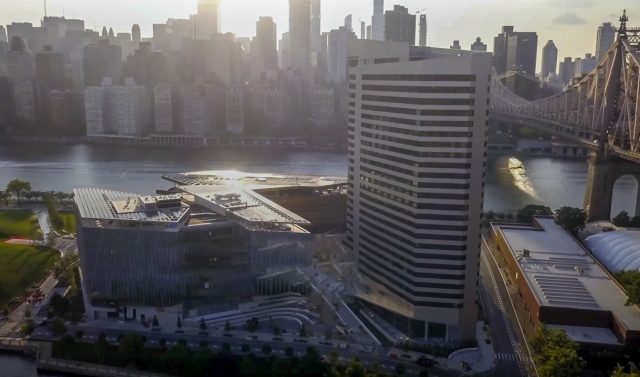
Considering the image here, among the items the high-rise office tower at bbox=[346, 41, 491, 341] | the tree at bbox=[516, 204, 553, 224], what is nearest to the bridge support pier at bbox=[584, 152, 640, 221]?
the tree at bbox=[516, 204, 553, 224]

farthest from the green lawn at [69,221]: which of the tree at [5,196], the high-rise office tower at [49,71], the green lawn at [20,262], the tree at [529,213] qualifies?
the high-rise office tower at [49,71]

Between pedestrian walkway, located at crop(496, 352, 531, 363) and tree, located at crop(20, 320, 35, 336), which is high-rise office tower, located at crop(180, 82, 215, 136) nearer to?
tree, located at crop(20, 320, 35, 336)

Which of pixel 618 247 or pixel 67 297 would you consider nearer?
pixel 67 297

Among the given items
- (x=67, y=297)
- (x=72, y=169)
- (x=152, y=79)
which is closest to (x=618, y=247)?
(x=67, y=297)

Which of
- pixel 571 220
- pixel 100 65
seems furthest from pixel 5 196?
pixel 100 65

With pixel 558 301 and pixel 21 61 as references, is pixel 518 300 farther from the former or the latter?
pixel 21 61

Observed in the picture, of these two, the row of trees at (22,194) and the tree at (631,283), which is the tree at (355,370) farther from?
the row of trees at (22,194)
